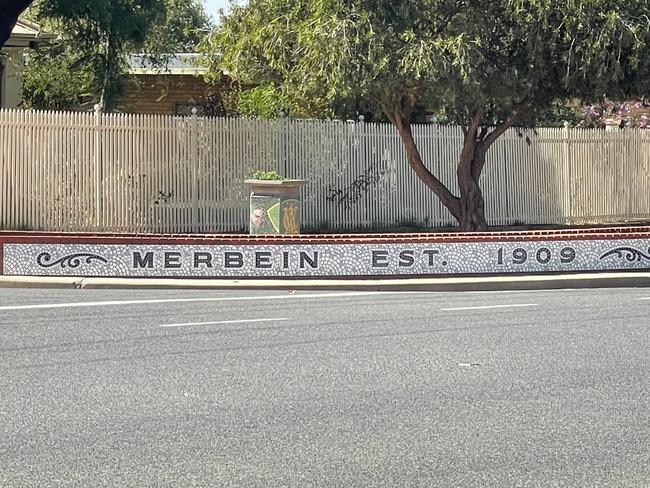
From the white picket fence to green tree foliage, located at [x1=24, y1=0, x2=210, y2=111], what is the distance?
2.64 meters

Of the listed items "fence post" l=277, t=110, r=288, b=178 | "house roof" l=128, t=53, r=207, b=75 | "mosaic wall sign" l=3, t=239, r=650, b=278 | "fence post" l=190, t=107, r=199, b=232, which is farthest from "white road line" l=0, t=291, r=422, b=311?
"house roof" l=128, t=53, r=207, b=75

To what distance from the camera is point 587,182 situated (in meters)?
23.6

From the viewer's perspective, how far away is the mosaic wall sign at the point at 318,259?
1416cm

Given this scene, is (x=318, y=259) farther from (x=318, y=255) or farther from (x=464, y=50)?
(x=464, y=50)

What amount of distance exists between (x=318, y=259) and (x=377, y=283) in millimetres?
990

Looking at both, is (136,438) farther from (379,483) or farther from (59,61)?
(59,61)

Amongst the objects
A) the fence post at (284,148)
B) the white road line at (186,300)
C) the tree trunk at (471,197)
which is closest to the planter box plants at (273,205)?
the fence post at (284,148)

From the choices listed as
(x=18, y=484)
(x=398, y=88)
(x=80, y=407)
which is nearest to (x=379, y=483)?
(x=18, y=484)

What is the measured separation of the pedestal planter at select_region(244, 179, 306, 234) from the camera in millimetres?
18109

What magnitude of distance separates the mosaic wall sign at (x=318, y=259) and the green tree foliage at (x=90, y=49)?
23.5ft

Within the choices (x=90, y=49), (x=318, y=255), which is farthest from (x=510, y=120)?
(x=90, y=49)

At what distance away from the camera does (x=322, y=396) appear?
23.7 ft

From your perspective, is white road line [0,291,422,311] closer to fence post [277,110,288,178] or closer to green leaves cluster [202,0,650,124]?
green leaves cluster [202,0,650,124]

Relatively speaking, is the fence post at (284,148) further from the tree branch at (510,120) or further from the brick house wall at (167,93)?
the brick house wall at (167,93)
